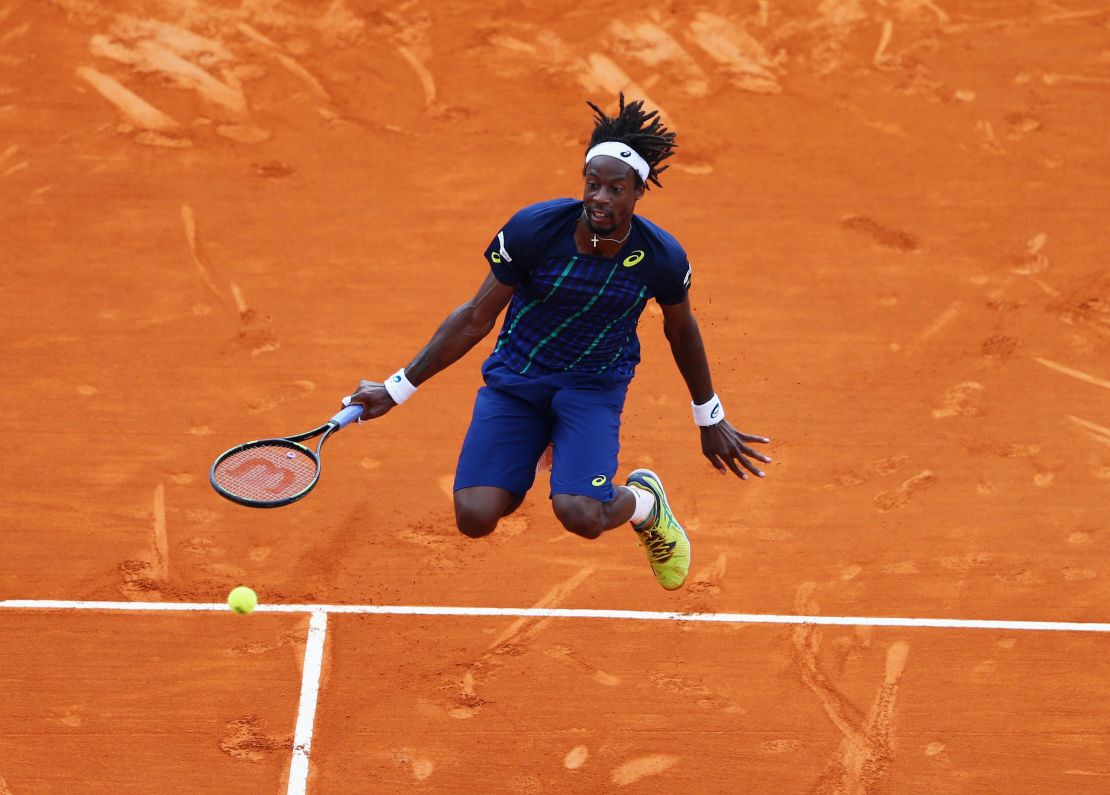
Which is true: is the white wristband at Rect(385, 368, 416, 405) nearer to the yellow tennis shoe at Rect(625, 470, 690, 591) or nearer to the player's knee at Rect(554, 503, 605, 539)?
the player's knee at Rect(554, 503, 605, 539)

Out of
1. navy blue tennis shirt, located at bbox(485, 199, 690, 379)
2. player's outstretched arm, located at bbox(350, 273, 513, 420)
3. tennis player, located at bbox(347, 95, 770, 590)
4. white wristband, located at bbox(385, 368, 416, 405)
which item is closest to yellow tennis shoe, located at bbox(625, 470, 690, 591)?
tennis player, located at bbox(347, 95, 770, 590)

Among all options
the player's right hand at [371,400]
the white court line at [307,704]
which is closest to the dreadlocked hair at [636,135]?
the player's right hand at [371,400]

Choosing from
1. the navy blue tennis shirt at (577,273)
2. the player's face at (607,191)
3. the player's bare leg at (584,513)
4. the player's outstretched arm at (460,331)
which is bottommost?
the player's bare leg at (584,513)

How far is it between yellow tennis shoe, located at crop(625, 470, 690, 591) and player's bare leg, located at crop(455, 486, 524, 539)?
2.33ft

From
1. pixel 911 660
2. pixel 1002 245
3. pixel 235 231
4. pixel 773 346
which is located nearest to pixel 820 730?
pixel 911 660

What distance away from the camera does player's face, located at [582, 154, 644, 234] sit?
6742mm

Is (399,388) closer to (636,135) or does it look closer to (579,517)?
(579,517)

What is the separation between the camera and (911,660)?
8.12 meters

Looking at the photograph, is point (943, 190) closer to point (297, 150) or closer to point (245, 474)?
point (297, 150)

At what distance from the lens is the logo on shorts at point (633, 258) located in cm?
697

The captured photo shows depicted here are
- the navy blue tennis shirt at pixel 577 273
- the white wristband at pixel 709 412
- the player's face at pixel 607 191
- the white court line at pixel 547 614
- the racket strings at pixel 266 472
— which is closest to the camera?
the player's face at pixel 607 191

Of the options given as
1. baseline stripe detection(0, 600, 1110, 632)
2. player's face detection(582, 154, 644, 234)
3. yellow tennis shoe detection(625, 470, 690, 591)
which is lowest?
baseline stripe detection(0, 600, 1110, 632)

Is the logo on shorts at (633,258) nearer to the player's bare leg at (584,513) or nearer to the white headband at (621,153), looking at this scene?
the white headband at (621,153)

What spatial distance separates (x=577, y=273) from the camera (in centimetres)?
701
